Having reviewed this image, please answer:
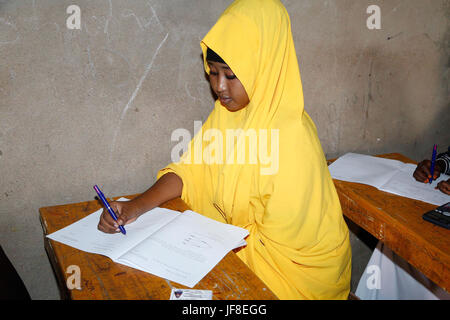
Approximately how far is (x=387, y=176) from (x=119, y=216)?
1257mm

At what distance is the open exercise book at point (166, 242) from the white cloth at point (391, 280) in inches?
45.9

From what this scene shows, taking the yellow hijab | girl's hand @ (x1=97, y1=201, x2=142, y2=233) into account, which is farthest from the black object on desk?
girl's hand @ (x1=97, y1=201, x2=142, y2=233)

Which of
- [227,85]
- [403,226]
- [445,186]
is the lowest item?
[403,226]

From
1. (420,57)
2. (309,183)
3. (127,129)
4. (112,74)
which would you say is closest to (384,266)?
(309,183)

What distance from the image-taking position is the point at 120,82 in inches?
58.4

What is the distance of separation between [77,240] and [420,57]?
6.86 feet

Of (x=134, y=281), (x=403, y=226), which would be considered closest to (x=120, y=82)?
(x=134, y=281)

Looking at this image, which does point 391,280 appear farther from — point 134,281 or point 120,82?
point 120,82

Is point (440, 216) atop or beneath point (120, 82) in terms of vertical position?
beneath

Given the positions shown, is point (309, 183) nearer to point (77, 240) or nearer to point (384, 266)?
point (77, 240)

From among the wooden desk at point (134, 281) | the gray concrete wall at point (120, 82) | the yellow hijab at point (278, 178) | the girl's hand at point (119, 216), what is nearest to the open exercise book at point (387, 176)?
the gray concrete wall at point (120, 82)

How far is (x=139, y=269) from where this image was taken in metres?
0.93

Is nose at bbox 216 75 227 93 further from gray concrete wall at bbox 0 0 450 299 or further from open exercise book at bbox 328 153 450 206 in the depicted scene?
open exercise book at bbox 328 153 450 206

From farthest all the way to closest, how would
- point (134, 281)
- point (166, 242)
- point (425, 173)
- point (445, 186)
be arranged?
1. point (425, 173)
2. point (445, 186)
3. point (166, 242)
4. point (134, 281)
